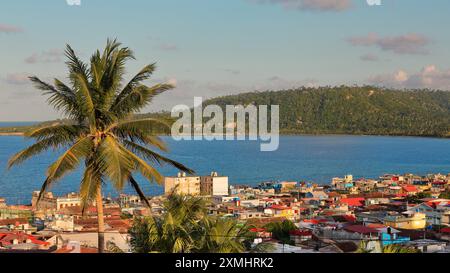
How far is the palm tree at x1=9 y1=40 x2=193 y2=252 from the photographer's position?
414 centimetres

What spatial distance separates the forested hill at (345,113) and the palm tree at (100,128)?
8763cm

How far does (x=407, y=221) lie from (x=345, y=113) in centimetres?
8355

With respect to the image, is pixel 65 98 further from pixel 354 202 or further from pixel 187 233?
pixel 354 202

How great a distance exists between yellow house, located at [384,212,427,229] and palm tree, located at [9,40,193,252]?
1496 cm

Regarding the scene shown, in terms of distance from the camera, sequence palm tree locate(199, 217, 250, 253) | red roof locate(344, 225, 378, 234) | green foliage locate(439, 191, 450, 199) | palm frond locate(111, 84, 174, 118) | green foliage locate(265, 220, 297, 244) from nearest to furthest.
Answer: palm tree locate(199, 217, 250, 253), palm frond locate(111, 84, 174, 118), green foliage locate(265, 220, 297, 244), red roof locate(344, 225, 378, 234), green foliage locate(439, 191, 450, 199)

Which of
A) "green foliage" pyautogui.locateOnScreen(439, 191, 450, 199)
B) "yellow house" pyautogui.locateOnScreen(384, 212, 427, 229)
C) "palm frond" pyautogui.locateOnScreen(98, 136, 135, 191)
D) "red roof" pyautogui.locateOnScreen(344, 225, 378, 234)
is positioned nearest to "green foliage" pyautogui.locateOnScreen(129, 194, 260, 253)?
"palm frond" pyautogui.locateOnScreen(98, 136, 135, 191)

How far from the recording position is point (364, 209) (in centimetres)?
2497

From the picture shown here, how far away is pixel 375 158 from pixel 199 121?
22.2 metres

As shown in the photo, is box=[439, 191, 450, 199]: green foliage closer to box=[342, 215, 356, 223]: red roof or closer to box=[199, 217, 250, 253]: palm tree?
box=[342, 215, 356, 223]: red roof

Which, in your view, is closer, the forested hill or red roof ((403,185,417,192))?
red roof ((403,185,417,192))

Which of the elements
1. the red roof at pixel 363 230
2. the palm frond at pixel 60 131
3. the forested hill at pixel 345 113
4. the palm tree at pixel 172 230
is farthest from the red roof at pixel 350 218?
the forested hill at pixel 345 113

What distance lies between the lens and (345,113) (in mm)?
100438

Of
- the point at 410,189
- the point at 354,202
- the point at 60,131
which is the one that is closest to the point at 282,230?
the point at 60,131

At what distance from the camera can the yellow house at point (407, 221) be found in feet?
60.1
